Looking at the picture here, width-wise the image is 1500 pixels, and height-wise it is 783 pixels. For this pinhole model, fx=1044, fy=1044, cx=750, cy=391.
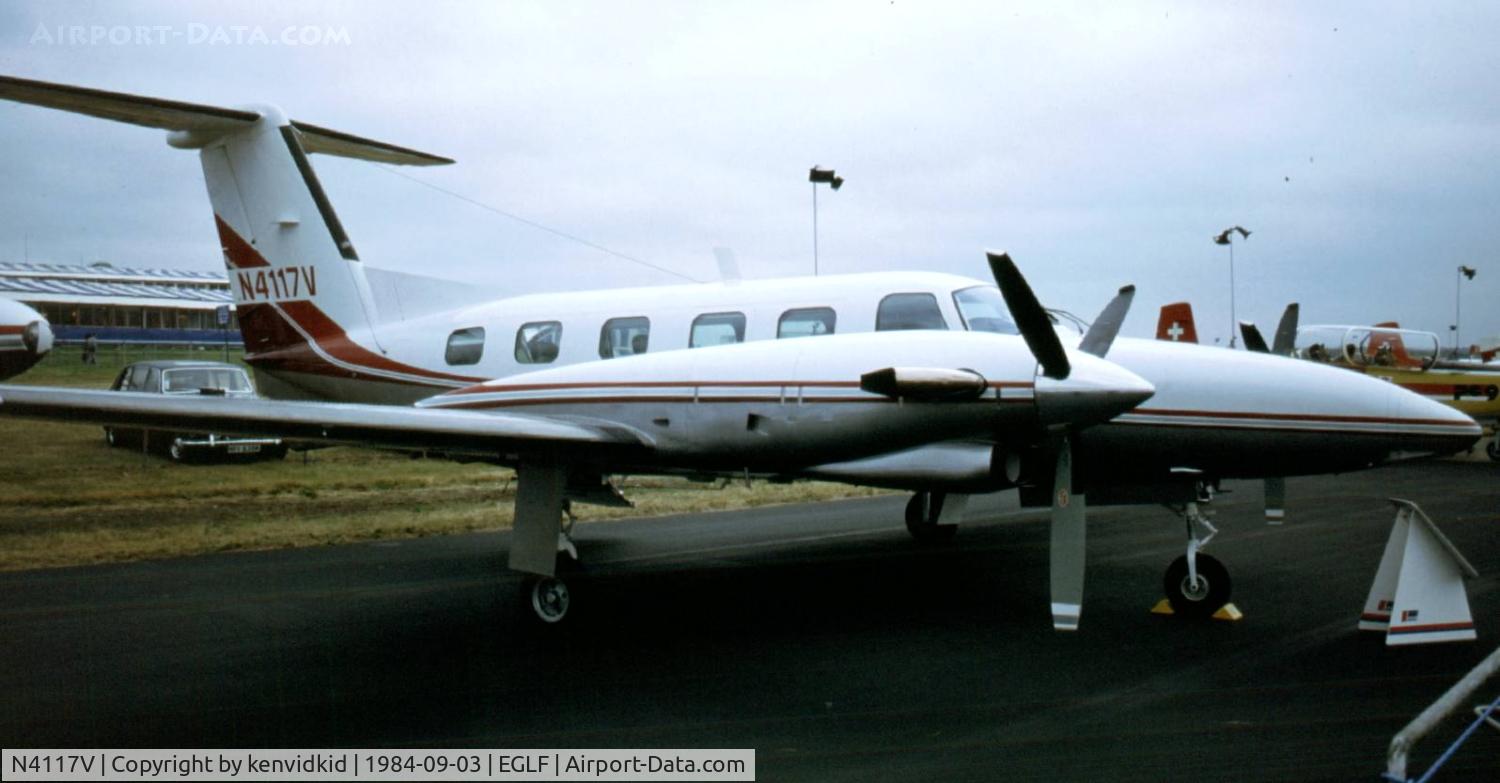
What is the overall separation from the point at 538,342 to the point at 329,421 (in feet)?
12.4

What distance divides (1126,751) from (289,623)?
5685 mm

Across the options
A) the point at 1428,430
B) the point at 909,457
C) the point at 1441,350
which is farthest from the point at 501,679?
the point at 1441,350

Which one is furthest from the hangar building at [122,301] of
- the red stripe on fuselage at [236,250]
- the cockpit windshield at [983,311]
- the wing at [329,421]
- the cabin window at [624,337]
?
the cockpit windshield at [983,311]

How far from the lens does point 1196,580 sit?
23.7 feet

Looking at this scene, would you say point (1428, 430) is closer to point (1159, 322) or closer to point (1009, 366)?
point (1009, 366)

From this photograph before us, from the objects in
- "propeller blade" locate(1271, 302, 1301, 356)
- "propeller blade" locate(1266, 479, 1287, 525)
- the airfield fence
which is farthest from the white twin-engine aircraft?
the airfield fence

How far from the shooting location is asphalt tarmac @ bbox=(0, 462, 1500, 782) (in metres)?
4.72

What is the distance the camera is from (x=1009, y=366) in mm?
6090

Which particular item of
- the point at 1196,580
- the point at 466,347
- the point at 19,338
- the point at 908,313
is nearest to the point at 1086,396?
the point at 1196,580

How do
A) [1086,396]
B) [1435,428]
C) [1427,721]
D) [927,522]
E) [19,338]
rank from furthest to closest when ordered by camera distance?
[927,522], [19,338], [1435,428], [1086,396], [1427,721]

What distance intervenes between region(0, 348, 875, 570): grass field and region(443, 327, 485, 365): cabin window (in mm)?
3131

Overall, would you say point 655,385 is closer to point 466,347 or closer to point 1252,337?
point 466,347

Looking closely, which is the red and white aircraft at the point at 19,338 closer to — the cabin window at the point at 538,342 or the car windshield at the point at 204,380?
the cabin window at the point at 538,342

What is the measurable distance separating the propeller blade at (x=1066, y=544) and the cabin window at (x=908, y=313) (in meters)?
1.50
